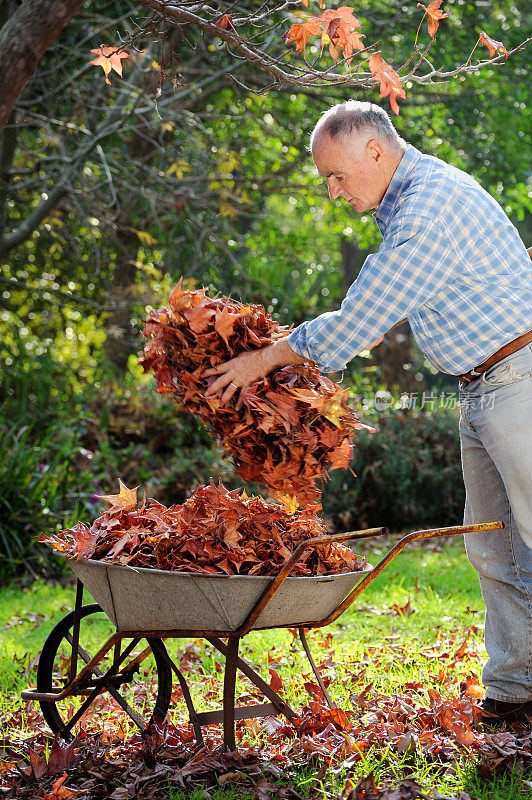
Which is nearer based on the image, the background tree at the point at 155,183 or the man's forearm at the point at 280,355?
the man's forearm at the point at 280,355

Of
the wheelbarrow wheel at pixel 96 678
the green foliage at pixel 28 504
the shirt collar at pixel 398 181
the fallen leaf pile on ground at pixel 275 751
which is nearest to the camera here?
the fallen leaf pile on ground at pixel 275 751

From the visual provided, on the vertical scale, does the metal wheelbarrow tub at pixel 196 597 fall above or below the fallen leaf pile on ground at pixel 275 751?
above

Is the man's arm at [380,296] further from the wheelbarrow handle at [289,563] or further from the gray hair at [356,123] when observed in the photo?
the wheelbarrow handle at [289,563]

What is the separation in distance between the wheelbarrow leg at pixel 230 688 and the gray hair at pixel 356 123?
5.43 ft

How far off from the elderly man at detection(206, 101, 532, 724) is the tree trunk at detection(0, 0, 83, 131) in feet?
3.88

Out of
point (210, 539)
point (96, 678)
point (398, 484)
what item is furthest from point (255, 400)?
point (398, 484)

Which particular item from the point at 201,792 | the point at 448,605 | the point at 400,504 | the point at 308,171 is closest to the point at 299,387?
the point at 201,792

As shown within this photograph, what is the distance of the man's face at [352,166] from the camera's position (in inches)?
103

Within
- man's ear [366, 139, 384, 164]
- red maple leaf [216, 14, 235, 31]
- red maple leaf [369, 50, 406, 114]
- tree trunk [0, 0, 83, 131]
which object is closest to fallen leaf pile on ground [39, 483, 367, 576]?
man's ear [366, 139, 384, 164]

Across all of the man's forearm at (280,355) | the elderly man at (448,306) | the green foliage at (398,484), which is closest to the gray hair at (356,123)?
the elderly man at (448,306)

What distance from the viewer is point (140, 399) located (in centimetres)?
729

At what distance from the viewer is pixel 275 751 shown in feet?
9.48

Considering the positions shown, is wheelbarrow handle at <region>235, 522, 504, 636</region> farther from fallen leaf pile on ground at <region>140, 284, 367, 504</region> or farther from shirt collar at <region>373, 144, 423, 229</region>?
shirt collar at <region>373, 144, 423, 229</region>

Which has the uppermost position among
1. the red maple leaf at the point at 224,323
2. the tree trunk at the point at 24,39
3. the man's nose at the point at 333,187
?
the tree trunk at the point at 24,39
